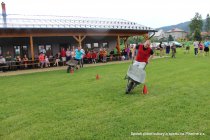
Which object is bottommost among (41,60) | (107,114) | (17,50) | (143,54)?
(107,114)

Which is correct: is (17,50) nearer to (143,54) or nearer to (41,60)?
(41,60)

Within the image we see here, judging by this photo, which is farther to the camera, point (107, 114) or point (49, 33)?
point (49, 33)

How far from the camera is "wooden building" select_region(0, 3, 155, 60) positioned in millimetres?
22875

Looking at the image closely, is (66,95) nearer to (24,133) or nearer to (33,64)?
(24,133)

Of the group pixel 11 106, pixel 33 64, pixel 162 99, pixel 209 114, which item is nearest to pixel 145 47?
pixel 162 99

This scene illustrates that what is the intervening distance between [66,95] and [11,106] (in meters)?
1.93

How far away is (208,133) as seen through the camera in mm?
5242

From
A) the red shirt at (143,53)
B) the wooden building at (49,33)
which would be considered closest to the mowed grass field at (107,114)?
the red shirt at (143,53)

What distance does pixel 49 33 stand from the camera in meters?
24.1

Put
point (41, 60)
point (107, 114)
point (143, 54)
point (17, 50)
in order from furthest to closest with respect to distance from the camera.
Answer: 1. point (17, 50)
2. point (41, 60)
3. point (143, 54)
4. point (107, 114)

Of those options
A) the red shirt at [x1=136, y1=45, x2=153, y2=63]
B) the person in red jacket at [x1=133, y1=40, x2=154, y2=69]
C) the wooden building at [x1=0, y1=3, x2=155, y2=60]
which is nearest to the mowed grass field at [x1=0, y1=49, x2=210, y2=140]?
the person in red jacket at [x1=133, y1=40, x2=154, y2=69]

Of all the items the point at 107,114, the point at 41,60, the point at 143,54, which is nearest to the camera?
the point at 107,114

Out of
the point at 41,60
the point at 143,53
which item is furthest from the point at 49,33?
the point at 143,53

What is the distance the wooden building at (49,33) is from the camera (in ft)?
75.0
